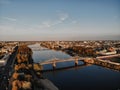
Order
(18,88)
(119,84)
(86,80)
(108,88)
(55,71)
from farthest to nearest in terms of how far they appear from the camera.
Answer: (55,71) → (86,80) → (119,84) → (108,88) → (18,88)

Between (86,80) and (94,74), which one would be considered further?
(94,74)

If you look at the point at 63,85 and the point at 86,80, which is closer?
the point at 63,85

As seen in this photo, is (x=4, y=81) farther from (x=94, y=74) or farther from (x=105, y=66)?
(x=105, y=66)

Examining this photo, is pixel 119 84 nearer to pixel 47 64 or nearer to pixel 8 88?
pixel 8 88

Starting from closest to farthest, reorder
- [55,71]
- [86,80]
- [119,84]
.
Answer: [119,84], [86,80], [55,71]

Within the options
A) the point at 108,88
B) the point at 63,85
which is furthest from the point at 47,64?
the point at 108,88

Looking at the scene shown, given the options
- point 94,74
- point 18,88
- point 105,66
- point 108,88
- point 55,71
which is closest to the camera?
point 18,88

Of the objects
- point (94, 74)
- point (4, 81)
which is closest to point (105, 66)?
point (94, 74)

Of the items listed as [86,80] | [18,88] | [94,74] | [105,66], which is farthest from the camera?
[105,66]
